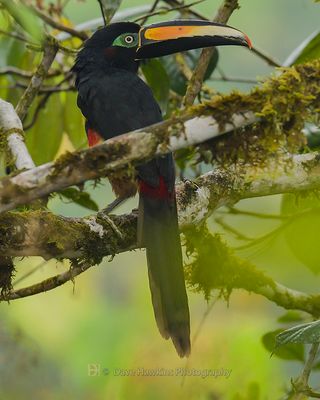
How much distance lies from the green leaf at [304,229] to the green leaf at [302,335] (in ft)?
0.89

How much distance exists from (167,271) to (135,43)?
1128 mm

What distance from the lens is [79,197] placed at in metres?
3.36

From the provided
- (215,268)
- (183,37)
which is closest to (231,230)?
(215,268)

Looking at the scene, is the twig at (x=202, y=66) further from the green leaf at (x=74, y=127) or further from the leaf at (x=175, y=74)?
the green leaf at (x=74, y=127)

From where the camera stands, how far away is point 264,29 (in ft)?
33.3

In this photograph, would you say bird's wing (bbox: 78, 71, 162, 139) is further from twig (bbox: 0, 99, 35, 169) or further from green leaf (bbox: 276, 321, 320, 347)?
green leaf (bbox: 276, 321, 320, 347)

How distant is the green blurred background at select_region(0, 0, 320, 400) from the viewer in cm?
360

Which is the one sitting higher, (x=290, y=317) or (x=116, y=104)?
(x=116, y=104)

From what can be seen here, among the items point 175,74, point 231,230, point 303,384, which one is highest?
point 175,74

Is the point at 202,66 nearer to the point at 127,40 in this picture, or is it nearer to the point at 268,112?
the point at 127,40

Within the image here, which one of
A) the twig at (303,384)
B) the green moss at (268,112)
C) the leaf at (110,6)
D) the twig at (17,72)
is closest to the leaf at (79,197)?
the leaf at (110,6)

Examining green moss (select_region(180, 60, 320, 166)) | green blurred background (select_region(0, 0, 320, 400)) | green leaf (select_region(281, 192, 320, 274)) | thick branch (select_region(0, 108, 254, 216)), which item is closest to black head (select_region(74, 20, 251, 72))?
green blurred background (select_region(0, 0, 320, 400))

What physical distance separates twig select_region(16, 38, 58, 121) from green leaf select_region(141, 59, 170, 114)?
0.53 meters

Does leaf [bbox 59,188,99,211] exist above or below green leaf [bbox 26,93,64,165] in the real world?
below
